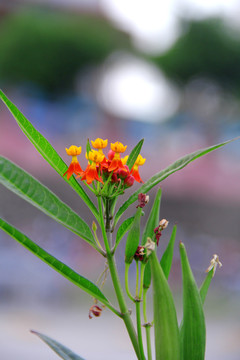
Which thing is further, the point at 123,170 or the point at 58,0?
the point at 58,0

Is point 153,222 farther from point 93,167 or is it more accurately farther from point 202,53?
point 202,53

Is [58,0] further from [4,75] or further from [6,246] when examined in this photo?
[6,246]

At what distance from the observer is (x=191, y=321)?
0.39m

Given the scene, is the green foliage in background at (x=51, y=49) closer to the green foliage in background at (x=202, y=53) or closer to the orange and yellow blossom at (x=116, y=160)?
the green foliage in background at (x=202, y=53)

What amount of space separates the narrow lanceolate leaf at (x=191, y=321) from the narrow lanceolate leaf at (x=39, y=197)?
2.9 inches

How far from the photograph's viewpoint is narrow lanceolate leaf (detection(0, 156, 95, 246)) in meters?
0.39

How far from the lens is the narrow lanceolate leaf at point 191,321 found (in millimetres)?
392

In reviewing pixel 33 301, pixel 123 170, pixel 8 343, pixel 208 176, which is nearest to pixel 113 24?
pixel 208 176

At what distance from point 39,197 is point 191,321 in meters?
0.14

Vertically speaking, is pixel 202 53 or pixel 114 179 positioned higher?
pixel 202 53

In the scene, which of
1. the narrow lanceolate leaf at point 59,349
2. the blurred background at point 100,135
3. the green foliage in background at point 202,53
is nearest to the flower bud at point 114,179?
the narrow lanceolate leaf at point 59,349

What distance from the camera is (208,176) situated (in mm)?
7047

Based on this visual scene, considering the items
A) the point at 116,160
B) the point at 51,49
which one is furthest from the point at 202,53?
the point at 116,160

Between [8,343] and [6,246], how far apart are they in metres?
1.71
